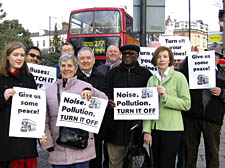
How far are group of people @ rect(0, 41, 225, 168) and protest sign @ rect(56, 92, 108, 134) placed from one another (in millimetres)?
109

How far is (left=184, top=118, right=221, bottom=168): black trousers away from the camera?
4219mm

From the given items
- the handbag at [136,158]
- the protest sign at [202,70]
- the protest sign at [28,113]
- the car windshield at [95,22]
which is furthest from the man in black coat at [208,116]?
the car windshield at [95,22]

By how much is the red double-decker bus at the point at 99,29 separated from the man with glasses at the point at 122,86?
9300mm

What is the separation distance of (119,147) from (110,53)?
2.28m

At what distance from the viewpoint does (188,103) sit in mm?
3500

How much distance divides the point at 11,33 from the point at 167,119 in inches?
1857

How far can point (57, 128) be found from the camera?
3223mm

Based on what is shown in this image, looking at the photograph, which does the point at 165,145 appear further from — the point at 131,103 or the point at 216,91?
the point at 216,91

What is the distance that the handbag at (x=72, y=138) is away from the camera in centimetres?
310

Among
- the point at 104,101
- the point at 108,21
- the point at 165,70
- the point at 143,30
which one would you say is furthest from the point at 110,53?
the point at 108,21

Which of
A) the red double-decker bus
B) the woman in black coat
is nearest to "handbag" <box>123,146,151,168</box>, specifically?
the woman in black coat

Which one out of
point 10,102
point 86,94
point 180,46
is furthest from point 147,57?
point 10,102

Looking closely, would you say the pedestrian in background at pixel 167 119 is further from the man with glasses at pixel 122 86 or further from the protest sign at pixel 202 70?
the protest sign at pixel 202 70

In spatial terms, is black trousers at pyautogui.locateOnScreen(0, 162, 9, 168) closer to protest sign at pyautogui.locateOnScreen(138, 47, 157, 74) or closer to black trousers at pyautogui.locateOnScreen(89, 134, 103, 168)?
black trousers at pyautogui.locateOnScreen(89, 134, 103, 168)
